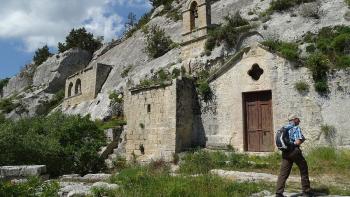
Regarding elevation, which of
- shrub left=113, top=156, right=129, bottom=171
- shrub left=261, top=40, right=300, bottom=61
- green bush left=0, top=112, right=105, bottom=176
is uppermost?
shrub left=261, top=40, right=300, bottom=61

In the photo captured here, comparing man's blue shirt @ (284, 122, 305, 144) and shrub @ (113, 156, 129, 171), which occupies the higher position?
man's blue shirt @ (284, 122, 305, 144)

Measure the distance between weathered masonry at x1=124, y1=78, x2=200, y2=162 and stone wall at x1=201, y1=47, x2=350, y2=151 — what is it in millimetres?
885

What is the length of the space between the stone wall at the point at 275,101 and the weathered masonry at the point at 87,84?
575 inches

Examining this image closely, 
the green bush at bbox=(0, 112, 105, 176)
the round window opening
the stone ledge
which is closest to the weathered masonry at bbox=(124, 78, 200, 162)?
the green bush at bbox=(0, 112, 105, 176)

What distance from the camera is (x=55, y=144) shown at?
14.3 metres

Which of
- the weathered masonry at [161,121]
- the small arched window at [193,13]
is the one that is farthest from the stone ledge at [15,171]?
the small arched window at [193,13]

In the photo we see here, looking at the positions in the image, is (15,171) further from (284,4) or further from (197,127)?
(284,4)

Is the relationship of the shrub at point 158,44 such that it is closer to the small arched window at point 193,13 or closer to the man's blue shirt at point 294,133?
the small arched window at point 193,13

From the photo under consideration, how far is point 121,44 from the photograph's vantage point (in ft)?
110

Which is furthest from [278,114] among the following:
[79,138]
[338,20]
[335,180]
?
[79,138]

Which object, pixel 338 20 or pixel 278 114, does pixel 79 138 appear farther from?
pixel 338 20

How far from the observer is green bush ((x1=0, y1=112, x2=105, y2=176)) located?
42.5 ft

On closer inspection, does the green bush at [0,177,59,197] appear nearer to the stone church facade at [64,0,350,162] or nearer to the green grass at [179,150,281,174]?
the green grass at [179,150,281,174]

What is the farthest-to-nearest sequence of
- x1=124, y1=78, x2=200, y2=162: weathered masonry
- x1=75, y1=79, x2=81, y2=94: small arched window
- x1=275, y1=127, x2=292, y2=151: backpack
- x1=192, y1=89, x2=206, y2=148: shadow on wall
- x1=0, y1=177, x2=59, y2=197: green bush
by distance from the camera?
x1=75, y1=79, x2=81, y2=94: small arched window, x1=192, y1=89, x2=206, y2=148: shadow on wall, x1=124, y1=78, x2=200, y2=162: weathered masonry, x1=275, y1=127, x2=292, y2=151: backpack, x1=0, y1=177, x2=59, y2=197: green bush
